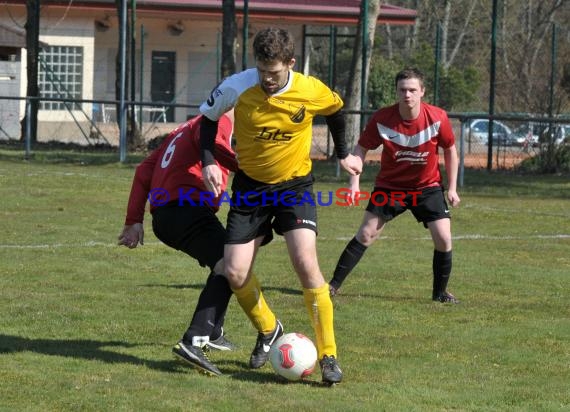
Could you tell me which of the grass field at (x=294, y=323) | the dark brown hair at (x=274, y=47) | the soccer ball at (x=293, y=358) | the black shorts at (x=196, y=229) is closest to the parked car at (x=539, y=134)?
the grass field at (x=294, y=323)

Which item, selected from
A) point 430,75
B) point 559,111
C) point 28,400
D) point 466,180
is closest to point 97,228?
point 28,400

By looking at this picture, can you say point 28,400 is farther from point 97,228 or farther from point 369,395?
point 97,228

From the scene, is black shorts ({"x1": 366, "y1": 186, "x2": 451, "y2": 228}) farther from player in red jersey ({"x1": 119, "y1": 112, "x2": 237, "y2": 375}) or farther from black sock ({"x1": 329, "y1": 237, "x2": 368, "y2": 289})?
player in red jersey ({"x1": 119, "y1": 112, "x2": 237, "y2": 375})

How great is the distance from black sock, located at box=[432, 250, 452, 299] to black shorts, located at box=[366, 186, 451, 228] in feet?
0.94

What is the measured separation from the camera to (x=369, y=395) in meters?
5.74

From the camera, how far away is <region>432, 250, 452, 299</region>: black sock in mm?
8668

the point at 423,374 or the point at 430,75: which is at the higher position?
the point at 430,75

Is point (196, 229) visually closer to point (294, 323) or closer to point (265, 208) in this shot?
point (265, 208)

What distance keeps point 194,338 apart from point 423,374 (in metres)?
1.25

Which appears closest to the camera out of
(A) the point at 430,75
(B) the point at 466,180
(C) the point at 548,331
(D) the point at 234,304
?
(C) the point at 548,331

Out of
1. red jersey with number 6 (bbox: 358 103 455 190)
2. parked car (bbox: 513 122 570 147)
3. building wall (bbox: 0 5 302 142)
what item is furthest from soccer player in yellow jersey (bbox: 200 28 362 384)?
building wall (bbox: 0 5 302 142)

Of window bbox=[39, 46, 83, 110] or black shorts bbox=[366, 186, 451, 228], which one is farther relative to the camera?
window bbox=[39, 46, 83, 110]

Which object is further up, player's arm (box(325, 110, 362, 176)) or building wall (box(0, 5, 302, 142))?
building wall (box(0, 5, 302, 142))

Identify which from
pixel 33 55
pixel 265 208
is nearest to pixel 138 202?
pixel 265 208
